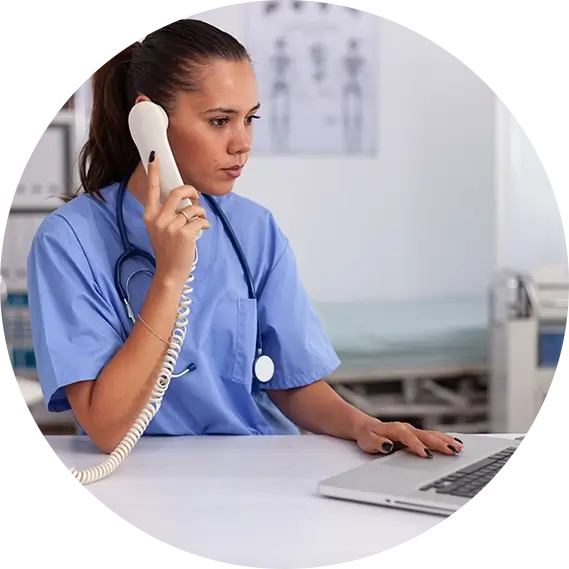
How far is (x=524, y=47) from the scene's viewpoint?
12.6 ft

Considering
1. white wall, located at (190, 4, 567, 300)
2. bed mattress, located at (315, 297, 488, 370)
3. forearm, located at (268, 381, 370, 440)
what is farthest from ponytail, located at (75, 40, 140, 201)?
white wall, located at (190, 4, 567, 300)

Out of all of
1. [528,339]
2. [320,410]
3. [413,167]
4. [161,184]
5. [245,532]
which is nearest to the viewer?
[245,532]

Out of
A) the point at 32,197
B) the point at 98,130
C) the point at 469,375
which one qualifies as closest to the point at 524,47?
the point at 469,375

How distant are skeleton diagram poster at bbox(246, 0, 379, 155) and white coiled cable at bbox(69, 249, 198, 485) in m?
2.73

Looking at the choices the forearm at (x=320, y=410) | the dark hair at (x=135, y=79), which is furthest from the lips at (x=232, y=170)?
the forearm at (x=320, y=410)

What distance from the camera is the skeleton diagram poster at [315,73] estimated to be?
12.6 feet

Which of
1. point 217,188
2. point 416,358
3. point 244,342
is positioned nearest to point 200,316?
point 244,342

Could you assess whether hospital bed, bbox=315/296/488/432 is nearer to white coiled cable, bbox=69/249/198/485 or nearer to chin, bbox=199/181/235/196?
chin, bbox=199/181/235/196

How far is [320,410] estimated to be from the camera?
4.34ft

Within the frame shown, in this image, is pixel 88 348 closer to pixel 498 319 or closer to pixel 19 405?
pixel 19 405

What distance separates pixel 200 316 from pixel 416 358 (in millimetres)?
2490

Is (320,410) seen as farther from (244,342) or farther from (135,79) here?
(135,79)

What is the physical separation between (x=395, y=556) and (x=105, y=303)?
62 cm

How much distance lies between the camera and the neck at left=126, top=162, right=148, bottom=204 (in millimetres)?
1346
